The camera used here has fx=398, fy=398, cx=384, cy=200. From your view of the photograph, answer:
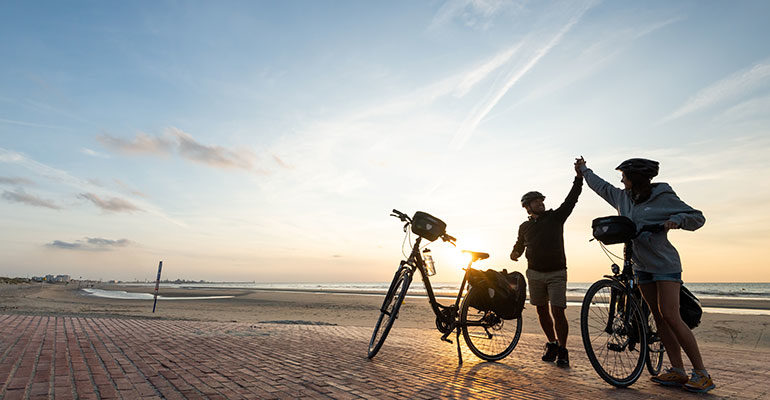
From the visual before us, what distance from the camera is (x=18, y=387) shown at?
9.52 ft

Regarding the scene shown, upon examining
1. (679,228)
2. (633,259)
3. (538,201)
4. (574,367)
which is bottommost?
(574,367)

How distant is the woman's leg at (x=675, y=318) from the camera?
3562 mm

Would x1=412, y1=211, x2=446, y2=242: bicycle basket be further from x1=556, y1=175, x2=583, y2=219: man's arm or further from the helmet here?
the helmet

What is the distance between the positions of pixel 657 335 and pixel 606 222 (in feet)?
4.58

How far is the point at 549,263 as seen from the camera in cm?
495

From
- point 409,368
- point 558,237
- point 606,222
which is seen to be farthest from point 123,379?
point 558,237

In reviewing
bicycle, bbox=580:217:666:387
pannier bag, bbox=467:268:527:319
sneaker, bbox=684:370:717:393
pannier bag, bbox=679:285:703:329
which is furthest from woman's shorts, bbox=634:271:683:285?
pannier bag, bbox=467:268:527:319

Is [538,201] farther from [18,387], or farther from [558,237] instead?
[18,387]

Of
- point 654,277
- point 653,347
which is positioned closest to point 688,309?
point 654,277

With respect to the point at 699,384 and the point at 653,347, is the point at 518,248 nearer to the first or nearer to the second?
the point at 653,347

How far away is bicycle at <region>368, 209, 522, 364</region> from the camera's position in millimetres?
4676

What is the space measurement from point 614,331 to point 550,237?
1384 millimetres

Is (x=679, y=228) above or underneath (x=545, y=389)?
above

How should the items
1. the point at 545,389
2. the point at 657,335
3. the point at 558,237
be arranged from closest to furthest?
1. the point at 545,389
2. the point at 657,335
3. the point at 558,237
